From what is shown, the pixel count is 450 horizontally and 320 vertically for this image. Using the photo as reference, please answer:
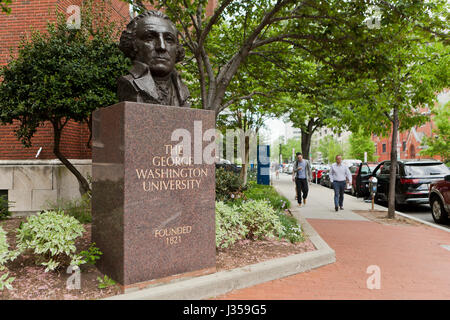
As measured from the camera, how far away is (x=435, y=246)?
21.5ft

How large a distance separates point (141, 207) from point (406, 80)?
848 cm

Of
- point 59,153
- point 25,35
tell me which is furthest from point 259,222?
point 25,35

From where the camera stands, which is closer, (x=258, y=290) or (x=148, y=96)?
(x=258, y=290)

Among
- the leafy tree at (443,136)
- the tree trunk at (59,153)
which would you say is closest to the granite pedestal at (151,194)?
the tree trunk at (59,153)

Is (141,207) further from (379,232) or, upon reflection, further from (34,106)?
(379,232)

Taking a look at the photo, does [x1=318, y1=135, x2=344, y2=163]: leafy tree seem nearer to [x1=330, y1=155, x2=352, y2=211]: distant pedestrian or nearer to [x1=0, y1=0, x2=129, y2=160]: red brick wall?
[x1=330, y1=155, x2=352, y2=211]: distant pedestrian

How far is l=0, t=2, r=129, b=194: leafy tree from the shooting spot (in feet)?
23.3

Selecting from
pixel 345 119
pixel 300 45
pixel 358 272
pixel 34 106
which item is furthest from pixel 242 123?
pixel 358 272

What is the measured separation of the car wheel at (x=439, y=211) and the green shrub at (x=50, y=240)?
933cm

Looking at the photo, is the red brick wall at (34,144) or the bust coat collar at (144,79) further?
the red brick wall at (34,144)

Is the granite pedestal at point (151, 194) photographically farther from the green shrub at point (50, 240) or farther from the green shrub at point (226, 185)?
the green shrub at point (226, 185)

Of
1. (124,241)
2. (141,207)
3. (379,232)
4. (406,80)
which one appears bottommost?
(379,232)

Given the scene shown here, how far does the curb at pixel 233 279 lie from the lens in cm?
361

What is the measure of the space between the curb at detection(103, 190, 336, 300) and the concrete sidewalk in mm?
105
